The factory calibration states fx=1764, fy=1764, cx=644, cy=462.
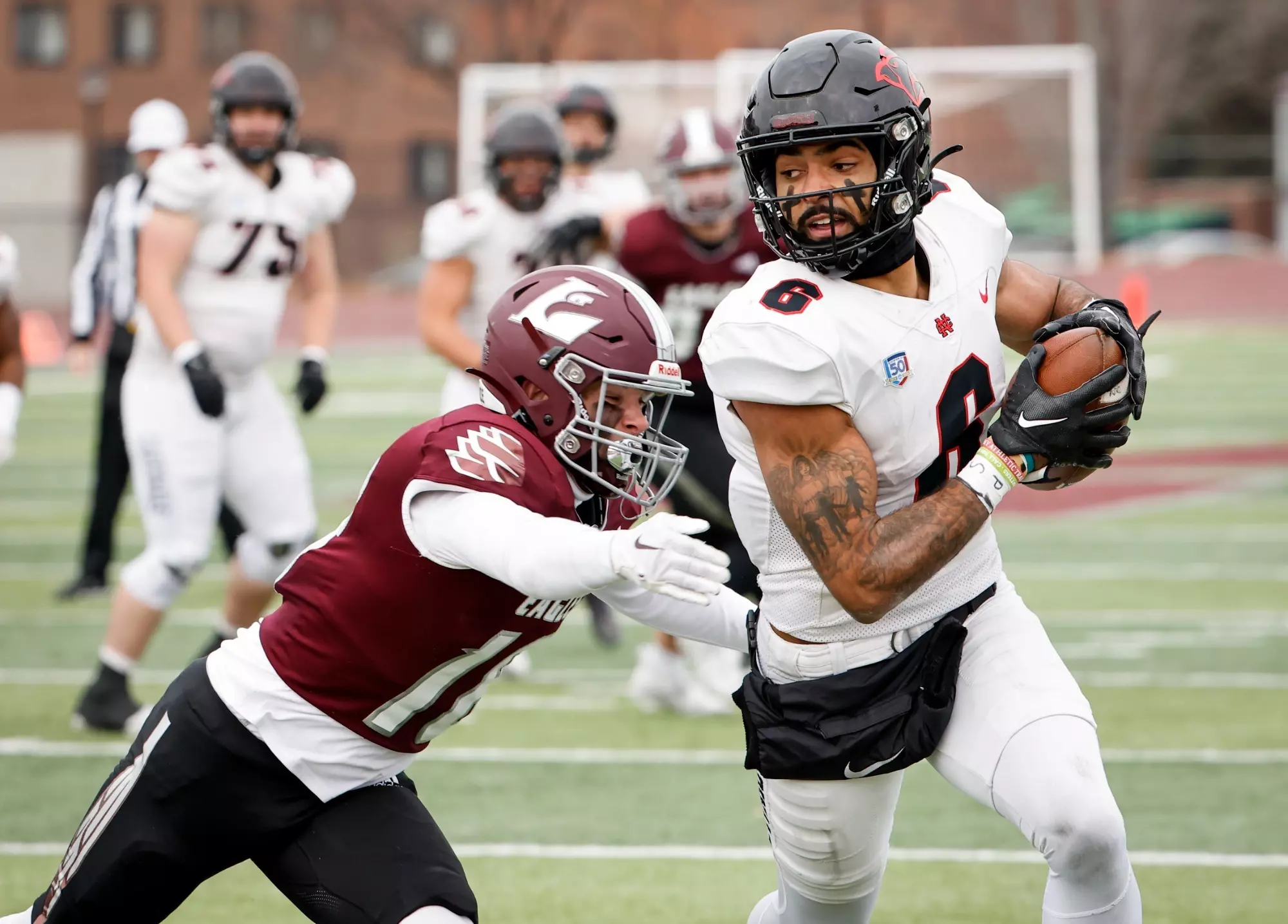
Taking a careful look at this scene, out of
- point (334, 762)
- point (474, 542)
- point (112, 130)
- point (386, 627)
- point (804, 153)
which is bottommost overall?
point (112, 130)

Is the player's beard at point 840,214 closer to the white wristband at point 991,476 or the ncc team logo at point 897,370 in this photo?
the ncc team logo at point 897,370

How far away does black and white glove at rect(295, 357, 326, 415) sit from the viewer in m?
6.10

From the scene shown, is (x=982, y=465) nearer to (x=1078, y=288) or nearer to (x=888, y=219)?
(x=888, y=219)

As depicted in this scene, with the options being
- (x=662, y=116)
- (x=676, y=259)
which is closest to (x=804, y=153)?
(x=676, y=259)

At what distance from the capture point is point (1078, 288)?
3330 millimetres

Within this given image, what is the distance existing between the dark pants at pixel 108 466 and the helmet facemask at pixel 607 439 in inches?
226

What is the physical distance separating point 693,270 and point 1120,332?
3.35 m

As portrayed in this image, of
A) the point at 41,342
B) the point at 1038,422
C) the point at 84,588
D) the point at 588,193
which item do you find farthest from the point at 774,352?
the point at 41,342

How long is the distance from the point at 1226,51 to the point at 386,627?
39.6m

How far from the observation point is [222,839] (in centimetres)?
295

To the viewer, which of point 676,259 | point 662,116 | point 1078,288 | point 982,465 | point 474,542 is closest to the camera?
point 474,542

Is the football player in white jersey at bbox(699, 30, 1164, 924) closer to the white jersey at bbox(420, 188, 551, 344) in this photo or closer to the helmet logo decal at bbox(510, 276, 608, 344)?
the helmet logo decal at bbox(510, 276, 608, 344)

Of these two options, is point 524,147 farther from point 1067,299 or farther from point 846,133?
point 846,133

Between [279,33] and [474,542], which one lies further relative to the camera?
[279,33]
